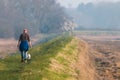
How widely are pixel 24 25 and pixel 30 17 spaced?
95.8 ft

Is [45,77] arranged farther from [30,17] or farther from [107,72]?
[30,17]

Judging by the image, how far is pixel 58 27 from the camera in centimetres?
14625

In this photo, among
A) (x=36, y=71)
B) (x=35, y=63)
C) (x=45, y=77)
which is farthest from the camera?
(x=35, y=63)

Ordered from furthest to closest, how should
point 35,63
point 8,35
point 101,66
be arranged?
point 8,35 < point 101,66 < point 35,63

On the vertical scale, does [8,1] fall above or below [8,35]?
above

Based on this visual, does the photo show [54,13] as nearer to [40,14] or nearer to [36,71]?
[40,14]

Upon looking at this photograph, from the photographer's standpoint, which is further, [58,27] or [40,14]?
[40,14]

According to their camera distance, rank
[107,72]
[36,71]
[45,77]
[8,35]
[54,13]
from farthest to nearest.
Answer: [54,13] → [8,35] → [107,72] → [36,71] → [45,77]

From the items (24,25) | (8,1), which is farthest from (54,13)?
(24,25)

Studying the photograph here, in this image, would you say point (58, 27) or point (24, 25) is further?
point (58, 27)

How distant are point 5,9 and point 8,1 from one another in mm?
12946

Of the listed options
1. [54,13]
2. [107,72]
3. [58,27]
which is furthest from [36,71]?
[54,13]

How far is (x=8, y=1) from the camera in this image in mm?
161125

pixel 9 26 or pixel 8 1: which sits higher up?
pixel 8 1
